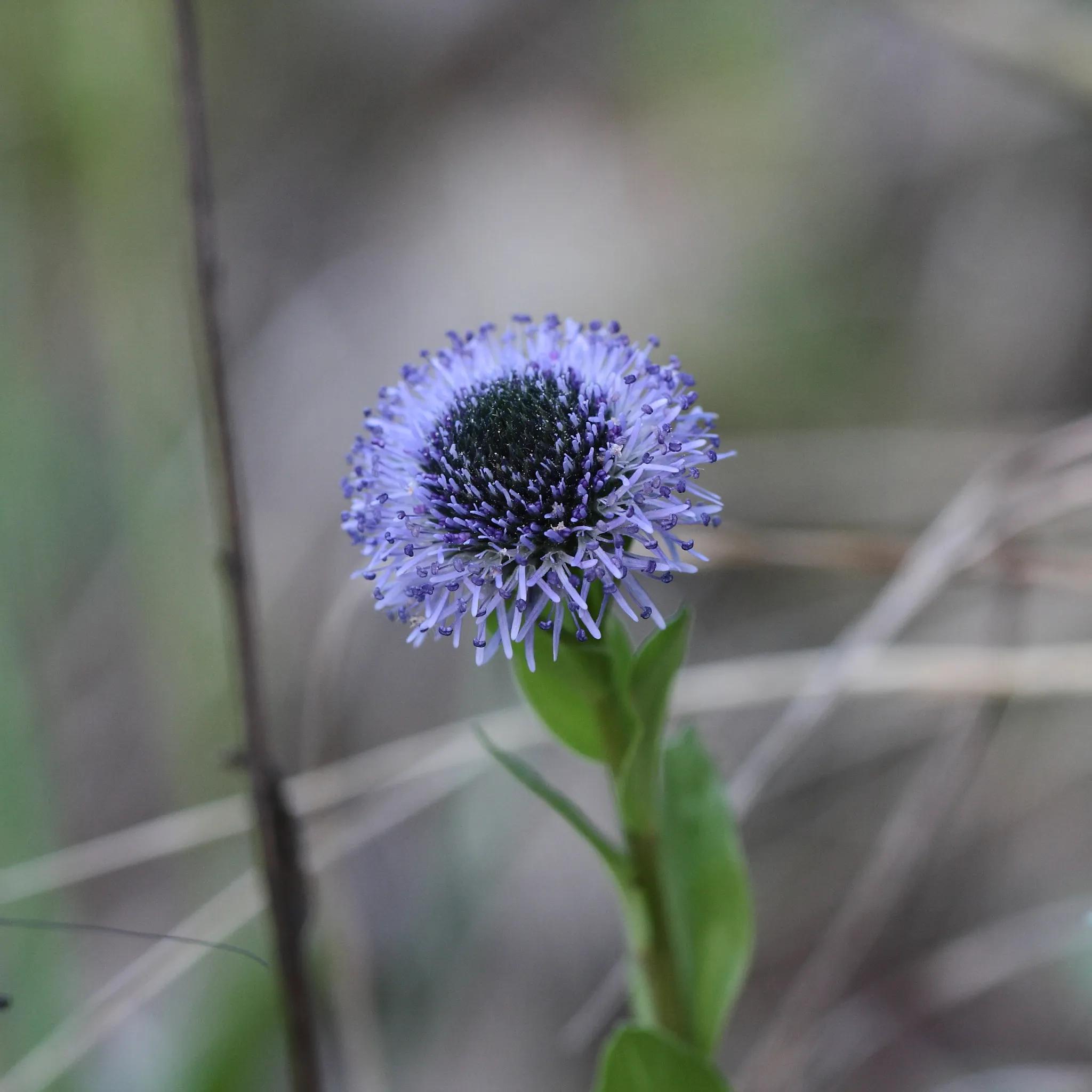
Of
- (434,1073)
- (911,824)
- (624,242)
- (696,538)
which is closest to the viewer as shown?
(911,824)

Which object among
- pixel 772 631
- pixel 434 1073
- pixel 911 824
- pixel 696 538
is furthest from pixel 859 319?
pixel 434 1073

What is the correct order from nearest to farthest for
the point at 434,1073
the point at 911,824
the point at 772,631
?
the point at 911,824
the point at 434,1073
the point at 772,631

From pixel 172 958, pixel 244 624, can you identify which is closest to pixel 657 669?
pixel 244 624

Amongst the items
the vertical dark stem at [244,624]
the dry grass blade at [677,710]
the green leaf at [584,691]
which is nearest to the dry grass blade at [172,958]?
the dry grass blade at [677,710]

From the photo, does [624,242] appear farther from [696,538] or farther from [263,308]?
[696,538]

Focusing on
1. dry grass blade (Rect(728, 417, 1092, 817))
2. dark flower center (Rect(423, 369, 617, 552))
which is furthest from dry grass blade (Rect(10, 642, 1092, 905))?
dark flower center (Rect(423, 369, 617, 552))

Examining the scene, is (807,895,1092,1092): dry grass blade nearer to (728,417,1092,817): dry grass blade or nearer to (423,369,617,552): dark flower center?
(728,417,1092,817): dry grass blade
